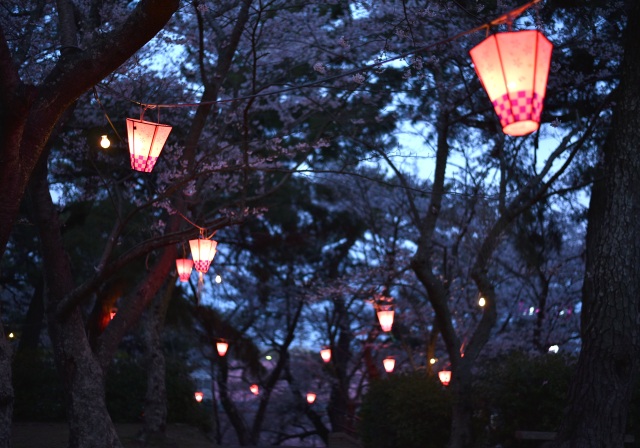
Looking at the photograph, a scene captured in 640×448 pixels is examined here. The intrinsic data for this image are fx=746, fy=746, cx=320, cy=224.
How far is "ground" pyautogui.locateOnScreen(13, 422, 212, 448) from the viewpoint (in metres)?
12.9

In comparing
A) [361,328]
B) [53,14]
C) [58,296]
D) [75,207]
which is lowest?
[58,296]

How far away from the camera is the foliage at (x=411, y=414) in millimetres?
12438

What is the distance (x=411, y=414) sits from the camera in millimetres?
12594

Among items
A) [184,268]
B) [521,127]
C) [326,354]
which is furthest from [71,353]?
[326,354]

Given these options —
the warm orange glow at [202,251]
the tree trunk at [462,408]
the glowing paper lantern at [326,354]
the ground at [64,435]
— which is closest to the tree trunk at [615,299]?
the tree trunk at [462,408]

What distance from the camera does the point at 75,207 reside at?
16688 millimetres

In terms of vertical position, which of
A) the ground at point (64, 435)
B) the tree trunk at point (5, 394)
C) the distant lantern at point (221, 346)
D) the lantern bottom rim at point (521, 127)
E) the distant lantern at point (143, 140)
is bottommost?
the ground at point (64, 435)

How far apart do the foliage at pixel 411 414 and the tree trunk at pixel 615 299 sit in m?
4.25

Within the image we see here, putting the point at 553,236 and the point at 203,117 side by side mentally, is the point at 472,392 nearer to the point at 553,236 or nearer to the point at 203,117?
the point at 553,236

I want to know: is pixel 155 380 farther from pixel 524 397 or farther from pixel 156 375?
pixel 524 397

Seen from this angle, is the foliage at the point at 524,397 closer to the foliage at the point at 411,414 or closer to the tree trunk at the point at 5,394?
the foliage at the point at 411,414

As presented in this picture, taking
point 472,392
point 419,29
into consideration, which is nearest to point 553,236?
point 472,392

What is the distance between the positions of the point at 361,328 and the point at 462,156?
10.1 metres

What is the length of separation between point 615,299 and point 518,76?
5.01 m
